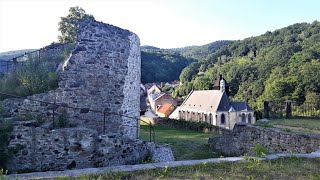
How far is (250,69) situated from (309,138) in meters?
75.6

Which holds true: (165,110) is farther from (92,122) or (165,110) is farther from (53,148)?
(53,148)

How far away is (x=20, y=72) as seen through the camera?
355 inches

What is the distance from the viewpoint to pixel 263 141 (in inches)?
436

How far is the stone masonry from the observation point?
7016 millimetres

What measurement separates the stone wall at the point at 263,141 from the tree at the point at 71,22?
29.2ft

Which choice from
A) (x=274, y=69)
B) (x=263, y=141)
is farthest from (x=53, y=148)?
(x=274, y=69)

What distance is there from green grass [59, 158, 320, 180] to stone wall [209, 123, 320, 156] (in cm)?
368

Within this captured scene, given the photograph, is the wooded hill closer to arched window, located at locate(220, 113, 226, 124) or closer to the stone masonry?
arched window, located at locate(220, 113, 226, 124)

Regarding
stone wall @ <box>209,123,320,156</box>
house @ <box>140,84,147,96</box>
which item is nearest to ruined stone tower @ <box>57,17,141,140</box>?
stone wall @ <box>209,123,320,156</box>

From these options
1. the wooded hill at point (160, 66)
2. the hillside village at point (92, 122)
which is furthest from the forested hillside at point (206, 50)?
the hillside village at point (92, 122)

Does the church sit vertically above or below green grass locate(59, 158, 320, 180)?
below

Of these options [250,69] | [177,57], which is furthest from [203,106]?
[177,57]

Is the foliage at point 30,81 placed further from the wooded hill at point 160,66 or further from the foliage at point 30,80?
the wooded hill at point 160,66

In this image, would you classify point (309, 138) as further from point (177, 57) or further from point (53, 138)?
point (177, 57)
